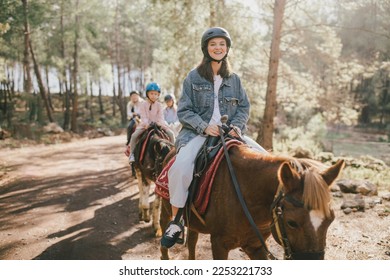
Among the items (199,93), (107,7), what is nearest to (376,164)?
(199,93)

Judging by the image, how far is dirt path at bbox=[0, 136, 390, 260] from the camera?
4.71 m

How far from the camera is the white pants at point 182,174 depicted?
3.14 meters

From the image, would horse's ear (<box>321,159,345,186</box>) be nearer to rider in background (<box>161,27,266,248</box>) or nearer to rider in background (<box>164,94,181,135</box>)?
rider in background (<box>161,27,266,248</box>)

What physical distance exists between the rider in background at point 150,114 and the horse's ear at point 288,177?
4.49 metres

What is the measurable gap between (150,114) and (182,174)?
3.75m

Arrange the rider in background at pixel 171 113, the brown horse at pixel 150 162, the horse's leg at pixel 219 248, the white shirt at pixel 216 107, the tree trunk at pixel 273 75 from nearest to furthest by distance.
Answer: the horse's leg at pixel 219 248, the white shirt at pixel 216 107, the brown horse at pixel 150 162, the tree trunk at pixel 273 75, the rider in background at pixel 171 113

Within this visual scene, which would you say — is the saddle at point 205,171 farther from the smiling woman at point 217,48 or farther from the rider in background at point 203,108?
the smiling woman at point 217,48

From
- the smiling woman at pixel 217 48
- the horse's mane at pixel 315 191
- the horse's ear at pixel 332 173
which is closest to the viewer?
the horse's mane at pixel 315 191

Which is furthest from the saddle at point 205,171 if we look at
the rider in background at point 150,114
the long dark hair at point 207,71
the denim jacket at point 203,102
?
the rider in background at point 150,114

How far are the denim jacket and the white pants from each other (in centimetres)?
20

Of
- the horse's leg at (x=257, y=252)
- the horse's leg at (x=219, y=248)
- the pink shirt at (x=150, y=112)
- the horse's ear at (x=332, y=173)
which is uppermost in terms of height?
the pink shirt at (x=150, y=112)

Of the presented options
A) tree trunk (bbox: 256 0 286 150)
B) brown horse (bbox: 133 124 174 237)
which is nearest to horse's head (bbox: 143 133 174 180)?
brown horse (bbox: 133 124 174 237)

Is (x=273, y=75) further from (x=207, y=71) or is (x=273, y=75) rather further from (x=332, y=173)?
(x=332, y=173)
